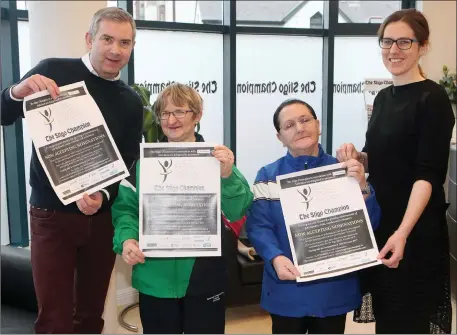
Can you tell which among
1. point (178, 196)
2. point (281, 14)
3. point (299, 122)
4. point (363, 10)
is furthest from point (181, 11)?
point (178, 196)

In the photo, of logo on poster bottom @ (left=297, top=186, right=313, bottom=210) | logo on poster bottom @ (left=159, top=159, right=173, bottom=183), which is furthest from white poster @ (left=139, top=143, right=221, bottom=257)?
logo on poster bottom @ (left=297, top=186, right=313, bottom=210)

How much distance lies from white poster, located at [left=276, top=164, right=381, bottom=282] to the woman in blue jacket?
0.20 feet

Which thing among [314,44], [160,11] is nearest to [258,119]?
[314,44]

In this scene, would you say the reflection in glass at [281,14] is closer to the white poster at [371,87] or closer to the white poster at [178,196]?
the white poster at [371,87]

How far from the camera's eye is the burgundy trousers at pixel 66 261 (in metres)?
1.99

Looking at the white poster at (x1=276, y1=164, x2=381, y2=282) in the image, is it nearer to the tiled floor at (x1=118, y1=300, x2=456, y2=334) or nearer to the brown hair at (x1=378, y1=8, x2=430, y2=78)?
the brown hair at (x1=378, y1=8, x2=430, y2=78)

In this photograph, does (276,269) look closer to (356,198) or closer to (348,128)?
(356,198)

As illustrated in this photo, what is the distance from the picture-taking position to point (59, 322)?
6.68 ft

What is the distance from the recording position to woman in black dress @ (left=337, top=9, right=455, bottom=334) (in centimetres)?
179

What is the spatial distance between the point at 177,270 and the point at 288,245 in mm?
404

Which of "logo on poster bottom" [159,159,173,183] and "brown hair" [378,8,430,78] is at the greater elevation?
"brown hair" [378,8,430,78]

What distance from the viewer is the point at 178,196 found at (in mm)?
1772

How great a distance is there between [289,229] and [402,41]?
2.54 feet

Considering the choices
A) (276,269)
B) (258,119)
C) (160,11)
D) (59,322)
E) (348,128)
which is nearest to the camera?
(276,269)
